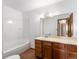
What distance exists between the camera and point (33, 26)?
4.94 meters

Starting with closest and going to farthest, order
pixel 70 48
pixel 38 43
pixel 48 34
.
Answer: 1. pixel 70 48
2. pixel 38 43
3. pixel 48 34

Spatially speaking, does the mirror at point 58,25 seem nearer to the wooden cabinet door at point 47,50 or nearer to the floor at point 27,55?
the wooden cabinet door at point 47,50

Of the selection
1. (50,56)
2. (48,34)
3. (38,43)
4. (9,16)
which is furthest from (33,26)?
(50,56)

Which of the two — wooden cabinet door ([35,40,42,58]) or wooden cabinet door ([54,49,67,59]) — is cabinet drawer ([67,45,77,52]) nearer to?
wooden cabinet door ([54,49,67,59])

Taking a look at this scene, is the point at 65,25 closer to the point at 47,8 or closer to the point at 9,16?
the point at 47,8

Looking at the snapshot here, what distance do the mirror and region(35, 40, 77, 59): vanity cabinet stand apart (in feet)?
2.42

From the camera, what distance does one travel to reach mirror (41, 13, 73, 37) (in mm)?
3236

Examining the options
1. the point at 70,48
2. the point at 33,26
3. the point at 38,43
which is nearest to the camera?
the point at 70,48

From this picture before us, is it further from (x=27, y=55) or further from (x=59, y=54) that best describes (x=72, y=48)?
(x=27, y=55)

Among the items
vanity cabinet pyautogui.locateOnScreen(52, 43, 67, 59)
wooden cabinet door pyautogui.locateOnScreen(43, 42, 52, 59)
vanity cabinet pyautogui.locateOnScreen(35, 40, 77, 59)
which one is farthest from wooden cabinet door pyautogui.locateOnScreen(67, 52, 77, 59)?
wooden cabinet door pyautogui.locateOnScreen(43, 42, 52, 59)

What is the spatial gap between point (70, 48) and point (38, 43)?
146 cm

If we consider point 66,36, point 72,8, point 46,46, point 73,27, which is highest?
point 72,8

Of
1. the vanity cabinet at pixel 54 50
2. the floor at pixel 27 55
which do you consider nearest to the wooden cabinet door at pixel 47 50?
the vanity cabinet at pixel 54 50

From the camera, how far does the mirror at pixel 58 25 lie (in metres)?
3.24
